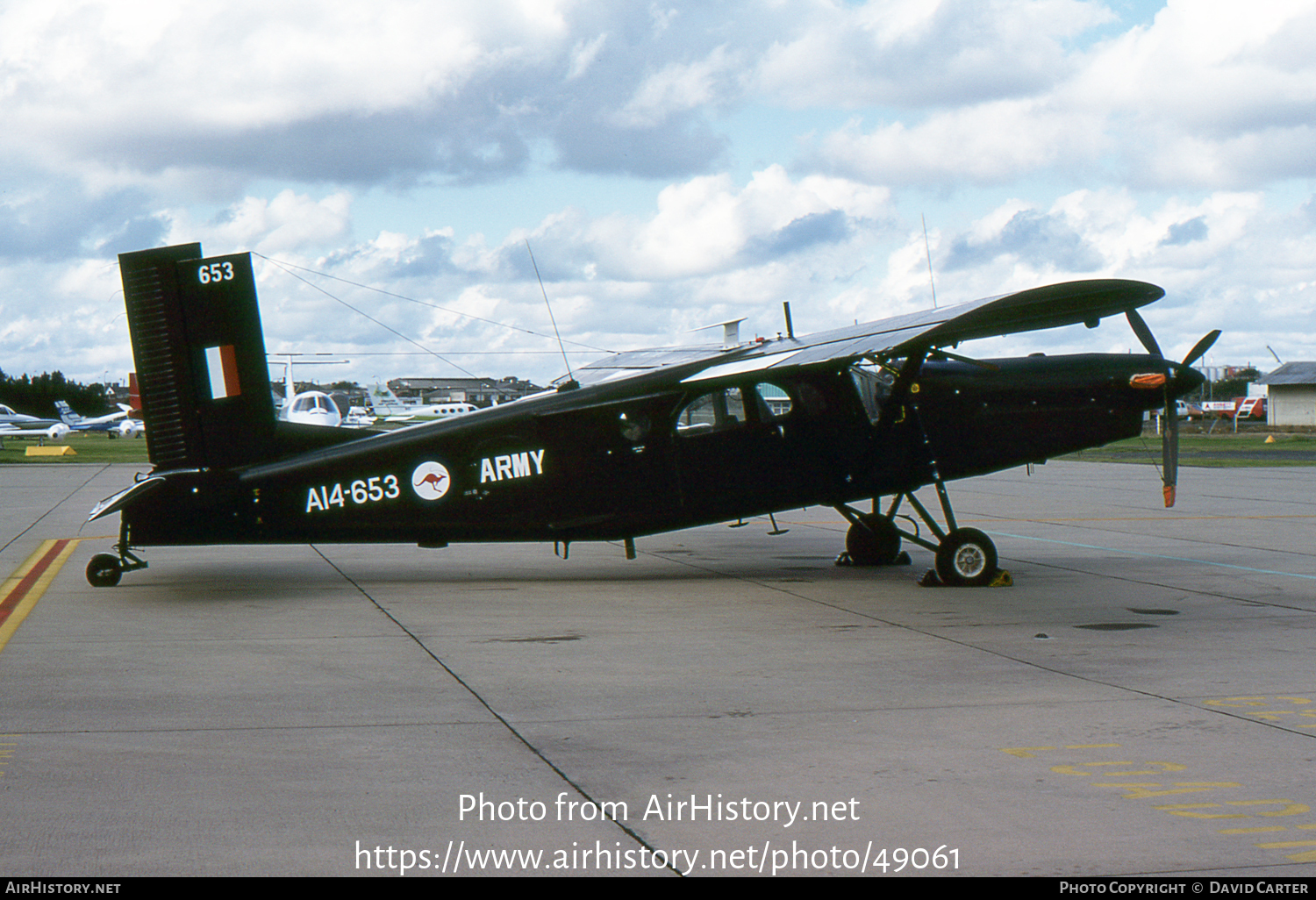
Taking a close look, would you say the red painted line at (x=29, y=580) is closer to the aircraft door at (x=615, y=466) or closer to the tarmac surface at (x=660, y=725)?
the tarmac surface at (x=660, y=725)

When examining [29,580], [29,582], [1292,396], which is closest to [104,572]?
[29,582]

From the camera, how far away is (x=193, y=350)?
1109 cm

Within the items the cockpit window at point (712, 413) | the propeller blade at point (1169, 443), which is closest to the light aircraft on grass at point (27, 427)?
the cockpit window at point (712, 413)

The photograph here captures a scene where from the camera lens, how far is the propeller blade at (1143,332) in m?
11.7

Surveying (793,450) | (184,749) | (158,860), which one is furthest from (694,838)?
(793,450)

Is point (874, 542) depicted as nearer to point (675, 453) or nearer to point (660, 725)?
point (675, 453)

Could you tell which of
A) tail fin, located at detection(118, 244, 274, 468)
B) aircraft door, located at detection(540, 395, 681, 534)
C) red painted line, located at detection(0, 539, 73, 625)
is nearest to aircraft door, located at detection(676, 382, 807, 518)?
aircraft door, located at detection(540, 395, 681, 534)

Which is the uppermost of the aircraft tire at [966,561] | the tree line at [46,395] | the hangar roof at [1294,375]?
the tree line at [46,395]

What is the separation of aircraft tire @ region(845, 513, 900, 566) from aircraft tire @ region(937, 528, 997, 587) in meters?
1.85

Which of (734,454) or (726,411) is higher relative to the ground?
(726,411)

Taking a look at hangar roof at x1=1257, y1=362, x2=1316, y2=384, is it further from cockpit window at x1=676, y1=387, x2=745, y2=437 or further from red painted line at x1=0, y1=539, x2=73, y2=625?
red painted line at x1=0, y1=539, x2=73, y2=625

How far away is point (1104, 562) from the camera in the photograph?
14.1 meters

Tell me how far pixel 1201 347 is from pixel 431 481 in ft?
25.4

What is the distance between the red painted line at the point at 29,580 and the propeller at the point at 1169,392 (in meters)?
10.5
